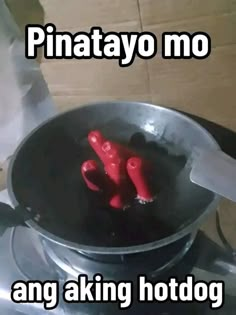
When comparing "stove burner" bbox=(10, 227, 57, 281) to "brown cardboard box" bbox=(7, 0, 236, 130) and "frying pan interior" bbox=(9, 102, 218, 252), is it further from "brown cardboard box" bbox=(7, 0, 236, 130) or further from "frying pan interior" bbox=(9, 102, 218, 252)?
"brown cardboard box" bbox=(7, 0, 236, 130)

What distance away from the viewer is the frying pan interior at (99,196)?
577 millimetres

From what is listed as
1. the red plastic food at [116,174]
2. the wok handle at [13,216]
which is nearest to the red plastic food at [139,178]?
the red plastic food at [116,174]

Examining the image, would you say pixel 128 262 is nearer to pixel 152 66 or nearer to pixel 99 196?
pixel 99 196

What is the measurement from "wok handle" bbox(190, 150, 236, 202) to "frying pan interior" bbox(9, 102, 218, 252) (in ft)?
0.10

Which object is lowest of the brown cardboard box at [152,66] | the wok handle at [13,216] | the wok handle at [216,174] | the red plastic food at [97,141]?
the wok handle at [13,216]

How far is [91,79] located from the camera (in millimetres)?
682

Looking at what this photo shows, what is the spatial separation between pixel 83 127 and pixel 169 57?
0.41 ft

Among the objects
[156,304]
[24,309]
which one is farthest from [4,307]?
[156,304]

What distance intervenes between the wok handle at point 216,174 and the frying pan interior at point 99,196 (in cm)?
3

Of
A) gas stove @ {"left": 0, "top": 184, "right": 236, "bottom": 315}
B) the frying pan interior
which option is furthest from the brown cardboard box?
gas stove @ {"left": 0, "top": 184, "right": 236, "bottom": 315}

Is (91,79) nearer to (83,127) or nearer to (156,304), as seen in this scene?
(83,127)

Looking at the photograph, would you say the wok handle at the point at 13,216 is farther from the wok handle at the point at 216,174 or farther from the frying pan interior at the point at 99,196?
the wok handle at the point at 216,174

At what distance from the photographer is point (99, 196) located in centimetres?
62

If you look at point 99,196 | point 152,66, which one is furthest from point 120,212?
point 152,66
